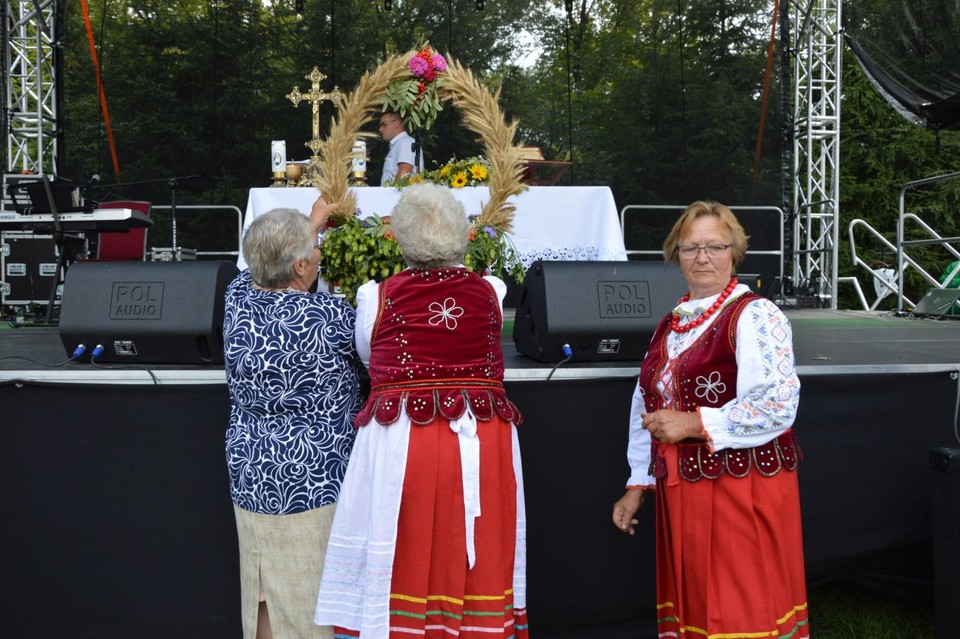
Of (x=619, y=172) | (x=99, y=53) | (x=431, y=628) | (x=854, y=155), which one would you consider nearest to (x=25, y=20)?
(x=99, y=53)

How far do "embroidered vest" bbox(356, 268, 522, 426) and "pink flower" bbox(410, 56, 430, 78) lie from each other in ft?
3.34

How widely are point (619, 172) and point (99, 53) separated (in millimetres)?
5972

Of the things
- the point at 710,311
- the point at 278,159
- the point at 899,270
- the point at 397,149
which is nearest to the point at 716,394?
the point at 710,311

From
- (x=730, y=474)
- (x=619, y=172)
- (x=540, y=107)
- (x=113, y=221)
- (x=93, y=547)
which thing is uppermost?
(x=540, y=107)

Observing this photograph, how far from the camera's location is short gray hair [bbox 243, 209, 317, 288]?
71.2 inches

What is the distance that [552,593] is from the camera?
8.33 ft

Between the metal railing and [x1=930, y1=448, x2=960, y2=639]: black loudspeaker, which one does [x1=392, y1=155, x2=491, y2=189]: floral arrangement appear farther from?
the metal railing

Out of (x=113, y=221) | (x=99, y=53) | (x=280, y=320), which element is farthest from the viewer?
(x=99, y=53)

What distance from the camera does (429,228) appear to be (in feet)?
5.71

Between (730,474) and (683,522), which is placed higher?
(730,474)

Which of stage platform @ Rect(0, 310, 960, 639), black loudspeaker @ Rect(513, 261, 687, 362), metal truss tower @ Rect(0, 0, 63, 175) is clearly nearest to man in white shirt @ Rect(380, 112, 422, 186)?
→ black loudspeaker @ Rect(513, 261, 687, 362)

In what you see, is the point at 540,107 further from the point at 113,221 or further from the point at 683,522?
the point at 683,522

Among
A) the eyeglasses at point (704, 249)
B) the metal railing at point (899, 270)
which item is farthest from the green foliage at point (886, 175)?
the eyeglasses at point (704, 249)

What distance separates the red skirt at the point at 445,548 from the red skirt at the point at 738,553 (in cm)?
39
